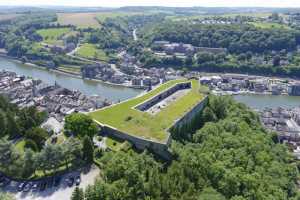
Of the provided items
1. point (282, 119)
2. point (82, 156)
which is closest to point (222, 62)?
point (282, 119)

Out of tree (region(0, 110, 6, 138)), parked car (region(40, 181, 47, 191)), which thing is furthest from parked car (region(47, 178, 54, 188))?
tree (region(0, 110, 6, 138))

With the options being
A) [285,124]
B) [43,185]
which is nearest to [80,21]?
[285,124]

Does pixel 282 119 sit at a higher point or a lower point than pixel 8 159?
lower

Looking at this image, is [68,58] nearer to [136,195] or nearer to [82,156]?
[82,156]

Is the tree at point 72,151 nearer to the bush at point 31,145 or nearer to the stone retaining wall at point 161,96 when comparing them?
the bush at point 31,145

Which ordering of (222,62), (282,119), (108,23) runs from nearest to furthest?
(282,119)
(222,62)
(108,23)

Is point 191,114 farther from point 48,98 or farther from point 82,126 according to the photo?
point 48,98
